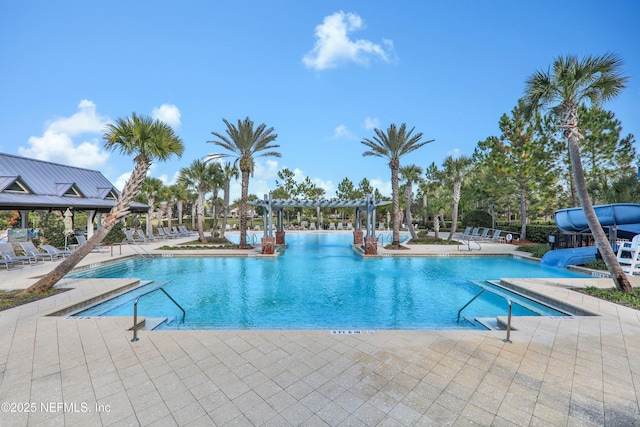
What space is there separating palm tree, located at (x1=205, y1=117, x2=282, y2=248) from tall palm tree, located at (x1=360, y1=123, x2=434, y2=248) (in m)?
6.45

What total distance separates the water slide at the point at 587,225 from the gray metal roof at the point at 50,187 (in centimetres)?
2528

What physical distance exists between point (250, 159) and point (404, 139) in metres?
9.94

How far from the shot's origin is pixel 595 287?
26.2 ft

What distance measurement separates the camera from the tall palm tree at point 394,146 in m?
17.8

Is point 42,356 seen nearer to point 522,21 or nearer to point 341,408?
point 341,408

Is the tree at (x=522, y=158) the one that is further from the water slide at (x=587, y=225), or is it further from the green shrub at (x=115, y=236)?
the green shrub at (x=115, y=236)

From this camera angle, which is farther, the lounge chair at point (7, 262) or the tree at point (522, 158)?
the tree at point (522, 158)

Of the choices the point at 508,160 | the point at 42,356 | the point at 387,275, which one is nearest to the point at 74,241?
the point at 42,356

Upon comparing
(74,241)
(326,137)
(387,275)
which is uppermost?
(326,137)

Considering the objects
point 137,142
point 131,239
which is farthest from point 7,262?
point 131,239

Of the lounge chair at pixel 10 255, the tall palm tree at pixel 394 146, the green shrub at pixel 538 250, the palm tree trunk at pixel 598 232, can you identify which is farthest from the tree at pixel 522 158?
the lounge chair at pixel 10 255

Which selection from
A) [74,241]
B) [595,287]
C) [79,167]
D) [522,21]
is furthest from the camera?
[79,167]

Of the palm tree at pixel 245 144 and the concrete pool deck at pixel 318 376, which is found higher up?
the palm tree at pixel 245 144

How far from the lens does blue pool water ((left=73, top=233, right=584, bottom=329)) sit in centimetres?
687
